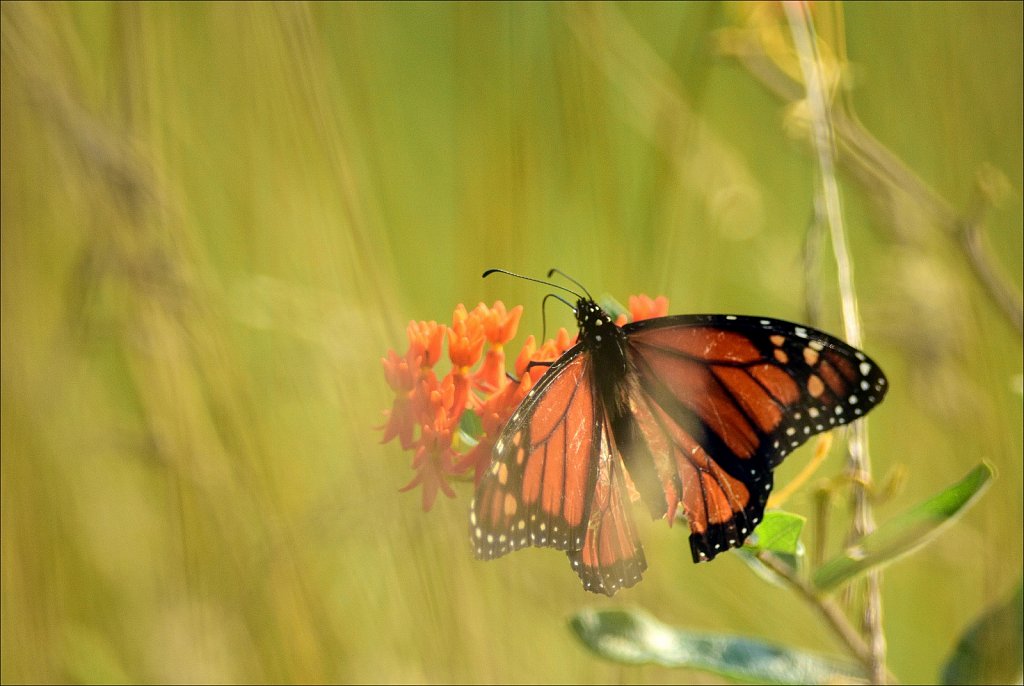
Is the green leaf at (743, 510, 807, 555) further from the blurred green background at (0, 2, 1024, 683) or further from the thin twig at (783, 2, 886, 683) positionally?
the blurred green background at (0, 2, 1024, 683)

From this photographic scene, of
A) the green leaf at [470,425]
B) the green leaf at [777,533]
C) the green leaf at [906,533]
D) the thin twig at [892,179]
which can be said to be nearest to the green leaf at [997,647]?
the green leaf at [906,533]

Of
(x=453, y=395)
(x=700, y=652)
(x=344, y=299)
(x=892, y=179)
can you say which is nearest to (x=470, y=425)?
(x=453, y=395)

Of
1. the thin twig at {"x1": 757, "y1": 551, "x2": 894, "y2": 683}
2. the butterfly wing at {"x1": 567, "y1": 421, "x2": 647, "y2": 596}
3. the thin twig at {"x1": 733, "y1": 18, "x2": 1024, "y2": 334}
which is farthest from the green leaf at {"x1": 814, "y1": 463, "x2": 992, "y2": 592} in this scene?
the thin twig at {"x1": 733, "y1": 18, "x2": 1024, "y2": 334}

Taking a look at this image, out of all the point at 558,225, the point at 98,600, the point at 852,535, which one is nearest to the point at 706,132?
the point at 558,225

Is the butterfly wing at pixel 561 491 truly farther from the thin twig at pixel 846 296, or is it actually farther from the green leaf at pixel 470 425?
the thin twig at pixel 846 296

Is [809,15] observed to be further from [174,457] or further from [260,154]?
[174,457]
